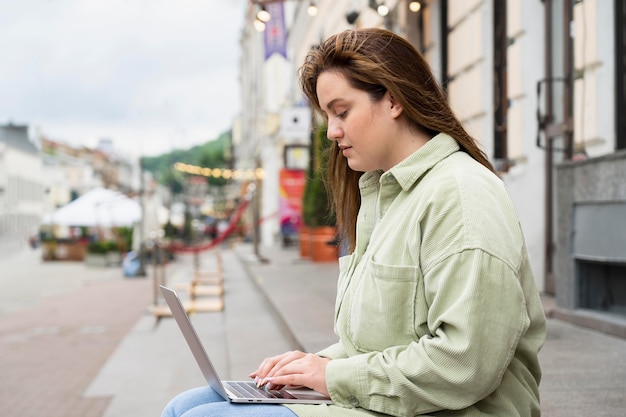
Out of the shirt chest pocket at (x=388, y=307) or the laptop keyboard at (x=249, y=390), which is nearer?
the shirt chest pocket at (x=388, y=307)

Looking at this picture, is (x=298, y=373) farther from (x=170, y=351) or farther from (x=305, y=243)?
(x=305, y=243)

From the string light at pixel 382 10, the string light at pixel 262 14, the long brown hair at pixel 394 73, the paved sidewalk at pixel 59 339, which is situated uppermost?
the string light at pixel 262 14

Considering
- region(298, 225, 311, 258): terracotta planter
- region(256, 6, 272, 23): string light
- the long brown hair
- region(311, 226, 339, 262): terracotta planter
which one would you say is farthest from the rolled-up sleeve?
region(298, 225, 311, 258): terracotta planter

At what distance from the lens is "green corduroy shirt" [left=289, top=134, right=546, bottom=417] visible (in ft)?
4.80

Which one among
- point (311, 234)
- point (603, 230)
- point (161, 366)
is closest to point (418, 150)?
point (603, 230)

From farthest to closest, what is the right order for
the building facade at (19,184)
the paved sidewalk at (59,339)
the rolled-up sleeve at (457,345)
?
the building facade at (19,184) < the paved sidewalk at (59,339) < the rolled-up sleeve at (457,345)

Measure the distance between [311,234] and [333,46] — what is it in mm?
15280

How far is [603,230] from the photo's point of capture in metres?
5.25

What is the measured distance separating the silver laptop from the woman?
0.03 meters

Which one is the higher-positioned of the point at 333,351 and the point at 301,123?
the point at 301,123

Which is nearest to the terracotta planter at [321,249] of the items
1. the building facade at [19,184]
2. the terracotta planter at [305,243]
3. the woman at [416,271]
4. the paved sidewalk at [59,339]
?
the terracotta planter at [305,243]

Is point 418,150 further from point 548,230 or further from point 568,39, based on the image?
point 548,230

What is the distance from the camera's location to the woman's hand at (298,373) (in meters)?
1.67

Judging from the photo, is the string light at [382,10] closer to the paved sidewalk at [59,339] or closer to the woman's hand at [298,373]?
the paved sidewalk at [59,339]
